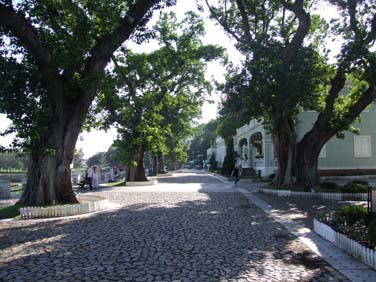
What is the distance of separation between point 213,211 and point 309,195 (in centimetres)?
653

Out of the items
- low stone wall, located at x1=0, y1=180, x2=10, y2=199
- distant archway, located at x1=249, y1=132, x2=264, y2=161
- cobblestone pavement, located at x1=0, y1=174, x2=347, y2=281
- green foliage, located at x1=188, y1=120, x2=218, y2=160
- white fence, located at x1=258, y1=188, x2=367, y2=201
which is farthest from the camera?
green foliage, located at x1=188, y1=120, x2=218, y2=160

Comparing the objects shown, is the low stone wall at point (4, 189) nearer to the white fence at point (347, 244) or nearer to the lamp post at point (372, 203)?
the white fence at point (347, 244)

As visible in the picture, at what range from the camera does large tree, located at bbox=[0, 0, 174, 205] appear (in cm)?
1270

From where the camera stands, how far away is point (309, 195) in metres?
17.7

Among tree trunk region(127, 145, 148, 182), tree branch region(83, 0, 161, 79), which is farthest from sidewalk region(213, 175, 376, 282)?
tree trunk region(127, 145, 148, 182)

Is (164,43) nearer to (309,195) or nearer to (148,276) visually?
(309,195)

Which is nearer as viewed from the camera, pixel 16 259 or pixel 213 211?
pixel 16 259

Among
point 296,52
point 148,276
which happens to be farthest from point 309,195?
point 148,276

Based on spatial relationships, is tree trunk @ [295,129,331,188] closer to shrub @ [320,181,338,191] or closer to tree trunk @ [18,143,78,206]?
shrub @ [320,181,338,191]

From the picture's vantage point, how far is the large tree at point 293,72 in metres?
17.3

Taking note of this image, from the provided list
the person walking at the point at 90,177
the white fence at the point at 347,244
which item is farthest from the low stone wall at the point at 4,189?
the white fence at the point at 347,244

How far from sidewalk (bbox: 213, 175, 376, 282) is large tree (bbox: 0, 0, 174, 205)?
7494 mm

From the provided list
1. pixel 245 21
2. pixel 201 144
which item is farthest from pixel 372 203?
pixel 201 144

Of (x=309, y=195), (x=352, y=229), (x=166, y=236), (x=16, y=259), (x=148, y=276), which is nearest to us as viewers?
(x=148, y=276)
